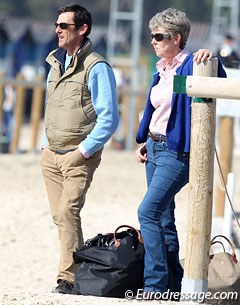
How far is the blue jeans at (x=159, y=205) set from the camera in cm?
584

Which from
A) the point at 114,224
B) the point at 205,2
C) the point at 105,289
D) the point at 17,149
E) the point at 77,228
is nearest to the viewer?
the point at 105,289

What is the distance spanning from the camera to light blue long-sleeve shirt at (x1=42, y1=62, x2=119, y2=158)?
21.0 feet

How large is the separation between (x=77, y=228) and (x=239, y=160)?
1128cm

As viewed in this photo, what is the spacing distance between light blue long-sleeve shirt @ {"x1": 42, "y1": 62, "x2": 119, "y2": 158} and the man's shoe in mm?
764

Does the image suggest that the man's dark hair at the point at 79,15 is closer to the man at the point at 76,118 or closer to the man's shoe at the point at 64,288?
the man at the point at 76,118

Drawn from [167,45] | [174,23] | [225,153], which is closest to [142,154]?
[167,45]

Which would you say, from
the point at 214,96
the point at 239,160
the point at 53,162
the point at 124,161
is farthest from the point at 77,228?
the point at 239,160

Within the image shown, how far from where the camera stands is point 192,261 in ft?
17.9

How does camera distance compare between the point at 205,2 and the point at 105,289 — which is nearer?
the point at 105,289

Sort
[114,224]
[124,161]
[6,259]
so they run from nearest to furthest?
[6,259]
[114,224]
[124,161]

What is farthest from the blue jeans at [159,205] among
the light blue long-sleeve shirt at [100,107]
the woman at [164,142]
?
the light blue long-sleeve shirt at [100,107]

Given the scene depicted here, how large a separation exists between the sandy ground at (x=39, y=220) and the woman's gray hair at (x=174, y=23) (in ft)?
4.86

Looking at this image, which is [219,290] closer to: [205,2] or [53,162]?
[53,162]

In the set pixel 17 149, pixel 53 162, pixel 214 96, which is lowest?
pixel 17 149
